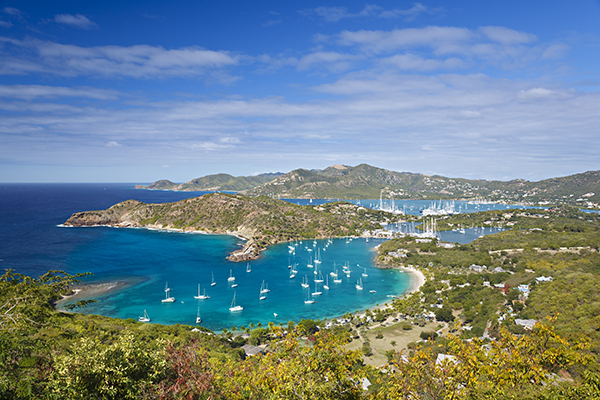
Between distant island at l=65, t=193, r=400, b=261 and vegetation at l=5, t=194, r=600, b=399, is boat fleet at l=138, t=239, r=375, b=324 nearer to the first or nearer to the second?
vegetation at l=5, t=194, r=600, b=399

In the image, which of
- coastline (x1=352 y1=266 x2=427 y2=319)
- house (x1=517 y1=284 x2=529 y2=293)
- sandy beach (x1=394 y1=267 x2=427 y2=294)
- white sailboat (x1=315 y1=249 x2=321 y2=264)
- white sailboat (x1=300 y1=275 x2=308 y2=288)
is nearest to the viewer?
house (x1=517 y1=284 x2=529 y2=293)

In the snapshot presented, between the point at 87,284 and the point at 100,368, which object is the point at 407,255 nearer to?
the point at 87,284

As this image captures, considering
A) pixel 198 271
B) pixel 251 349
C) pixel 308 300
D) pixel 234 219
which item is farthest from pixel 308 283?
pixel 234 219

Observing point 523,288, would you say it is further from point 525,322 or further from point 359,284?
point 359,284

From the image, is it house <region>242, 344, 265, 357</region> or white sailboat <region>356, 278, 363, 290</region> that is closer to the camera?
house <region>242, 344, 265, 357</region>

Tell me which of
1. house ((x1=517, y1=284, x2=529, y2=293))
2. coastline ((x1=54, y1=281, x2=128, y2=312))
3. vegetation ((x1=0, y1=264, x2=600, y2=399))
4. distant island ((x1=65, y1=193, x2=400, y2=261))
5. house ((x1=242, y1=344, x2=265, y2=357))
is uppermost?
vegetation ((x1=0, y1=264, x2=600, y2=399))

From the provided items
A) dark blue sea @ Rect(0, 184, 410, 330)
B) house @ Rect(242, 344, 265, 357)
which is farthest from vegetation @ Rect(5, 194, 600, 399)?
dark blue sea @ Rect(0, 184, 410, 330)

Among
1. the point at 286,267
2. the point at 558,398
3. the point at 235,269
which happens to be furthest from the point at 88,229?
the point at 558,398
